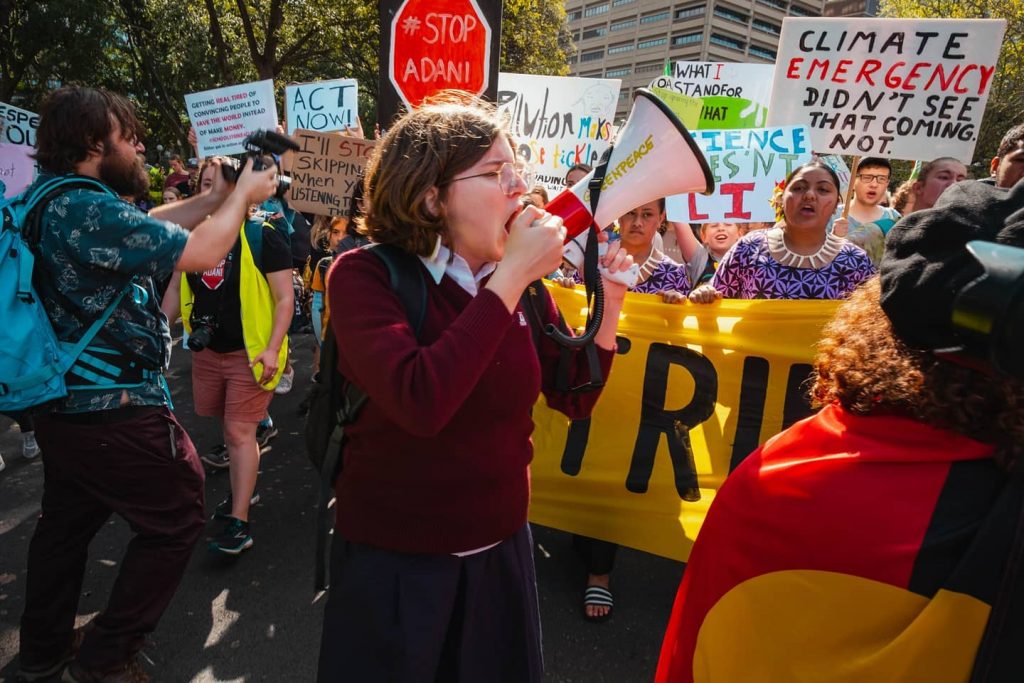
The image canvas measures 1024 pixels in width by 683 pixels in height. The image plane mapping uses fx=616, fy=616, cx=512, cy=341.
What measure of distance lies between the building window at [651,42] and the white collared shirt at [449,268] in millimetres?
83068

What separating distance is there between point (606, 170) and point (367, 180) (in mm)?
598

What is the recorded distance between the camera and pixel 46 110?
1.96 metres

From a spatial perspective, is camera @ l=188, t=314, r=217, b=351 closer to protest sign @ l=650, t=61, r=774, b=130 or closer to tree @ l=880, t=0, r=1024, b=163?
protest sign @ l=650, t=61, r=774, b=130

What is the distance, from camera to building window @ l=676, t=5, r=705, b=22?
70688 millimetres

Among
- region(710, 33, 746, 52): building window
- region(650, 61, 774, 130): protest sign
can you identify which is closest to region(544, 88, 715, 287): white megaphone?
region(650, 61, 774, 130): protest sign

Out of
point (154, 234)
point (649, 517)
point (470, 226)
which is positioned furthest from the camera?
point (649, 517)

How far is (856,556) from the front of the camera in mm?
958

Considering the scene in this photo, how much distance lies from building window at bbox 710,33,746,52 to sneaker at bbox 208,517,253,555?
79539 mm

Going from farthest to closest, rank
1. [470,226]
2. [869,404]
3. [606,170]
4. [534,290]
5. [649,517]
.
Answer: [649,517], [534,290], [606,170], [470,226], [869,404]

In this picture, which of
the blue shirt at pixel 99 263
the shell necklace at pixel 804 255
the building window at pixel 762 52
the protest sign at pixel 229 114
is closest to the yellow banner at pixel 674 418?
the shell necklace at pixel 804 255

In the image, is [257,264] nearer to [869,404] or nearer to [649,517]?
[649,517]

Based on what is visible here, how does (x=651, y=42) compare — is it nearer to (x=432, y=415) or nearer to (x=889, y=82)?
(x=889, y=82)

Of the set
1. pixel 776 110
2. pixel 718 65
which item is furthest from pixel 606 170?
pixel 718 65

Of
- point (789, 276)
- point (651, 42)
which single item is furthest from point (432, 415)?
point (651, 42)
